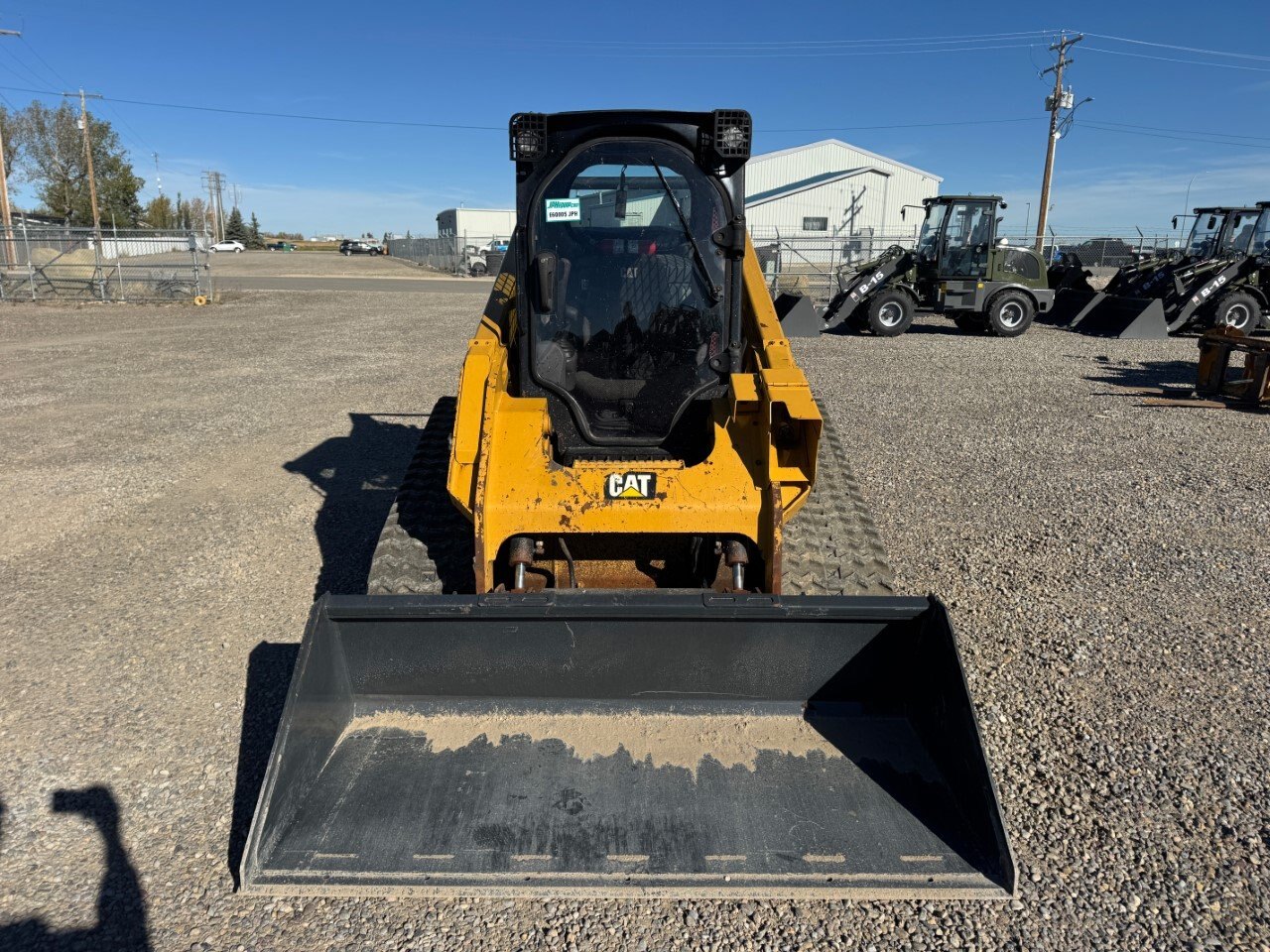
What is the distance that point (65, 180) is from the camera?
167 ft

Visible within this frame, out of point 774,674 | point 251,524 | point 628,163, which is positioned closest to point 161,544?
point 251,524

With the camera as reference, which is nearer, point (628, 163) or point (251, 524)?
point (628, 163)

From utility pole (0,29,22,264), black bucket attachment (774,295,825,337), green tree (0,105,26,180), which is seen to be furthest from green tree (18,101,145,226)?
black bucket attachment (774,295,825,337)

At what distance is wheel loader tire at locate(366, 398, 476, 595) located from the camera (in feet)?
12.5

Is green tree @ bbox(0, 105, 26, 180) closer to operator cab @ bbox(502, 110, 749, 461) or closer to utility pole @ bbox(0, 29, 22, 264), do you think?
utility pole @ bbox(0, 29, 22, 264)

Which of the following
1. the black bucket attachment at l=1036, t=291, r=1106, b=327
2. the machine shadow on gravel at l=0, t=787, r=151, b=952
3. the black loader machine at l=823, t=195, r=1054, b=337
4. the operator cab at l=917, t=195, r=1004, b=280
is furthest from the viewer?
the black bucket attachment at l=1036, t=291, r=1106, b=327

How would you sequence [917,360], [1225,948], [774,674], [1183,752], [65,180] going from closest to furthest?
[1225,948] < [774,674] < [1183,752] < [917,360] < [65,180]

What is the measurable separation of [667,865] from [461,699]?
102 centimetres

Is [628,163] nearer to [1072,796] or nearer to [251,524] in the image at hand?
[1072,796]

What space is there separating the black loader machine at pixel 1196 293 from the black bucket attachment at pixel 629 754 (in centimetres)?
1711

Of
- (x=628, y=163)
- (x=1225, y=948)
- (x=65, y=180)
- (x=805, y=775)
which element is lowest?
(x=1225, y=948)

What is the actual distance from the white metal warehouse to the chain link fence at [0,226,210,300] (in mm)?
28466

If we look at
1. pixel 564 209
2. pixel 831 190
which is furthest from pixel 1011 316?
pixel 831 190

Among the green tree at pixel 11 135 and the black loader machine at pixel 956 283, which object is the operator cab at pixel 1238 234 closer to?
the black loader machine at pixel 956 283
